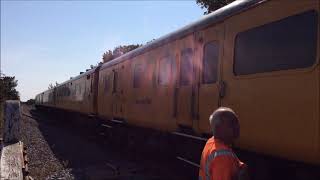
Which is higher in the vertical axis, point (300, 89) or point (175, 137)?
point (300, 89)

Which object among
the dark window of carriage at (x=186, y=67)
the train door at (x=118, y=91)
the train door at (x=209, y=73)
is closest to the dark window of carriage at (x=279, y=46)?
the train door at (x=209, y=73)

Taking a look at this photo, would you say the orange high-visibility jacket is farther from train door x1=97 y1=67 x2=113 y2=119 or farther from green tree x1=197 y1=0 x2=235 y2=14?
green tree x1=197 y1=0 x2=235 y2=14

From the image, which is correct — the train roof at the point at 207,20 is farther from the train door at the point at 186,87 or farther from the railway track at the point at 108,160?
the railway track at the point at 108,160

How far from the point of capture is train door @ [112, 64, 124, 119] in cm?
1421

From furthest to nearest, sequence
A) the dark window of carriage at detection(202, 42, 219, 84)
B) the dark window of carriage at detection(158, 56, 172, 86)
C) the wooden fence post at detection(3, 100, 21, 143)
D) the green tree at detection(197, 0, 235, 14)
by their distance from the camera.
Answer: the green tree at detection(197, 0, 235, 14)
the wooden fence post at detection(3, 100, 21, 143)
the dark window of carriage at detection(158, 56, 172, 86)
the dark window of carriage at detection(202, 42, 219, 84)

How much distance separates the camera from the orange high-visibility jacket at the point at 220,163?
3381 millimetres

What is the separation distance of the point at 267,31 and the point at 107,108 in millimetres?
11123

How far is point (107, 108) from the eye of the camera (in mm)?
16672

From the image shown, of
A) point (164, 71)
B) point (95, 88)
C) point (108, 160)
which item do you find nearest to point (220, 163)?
point (164, 71)

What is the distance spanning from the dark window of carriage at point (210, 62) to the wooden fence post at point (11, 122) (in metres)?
7.10

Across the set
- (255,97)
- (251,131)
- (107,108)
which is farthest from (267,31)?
(107,108)

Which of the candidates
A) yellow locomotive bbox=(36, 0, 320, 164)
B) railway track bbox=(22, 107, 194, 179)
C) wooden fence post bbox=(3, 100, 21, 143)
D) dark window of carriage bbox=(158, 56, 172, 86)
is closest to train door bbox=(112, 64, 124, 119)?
railway track bbox=(22, 107, 194, 179)

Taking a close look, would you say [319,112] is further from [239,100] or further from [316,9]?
[239,100]

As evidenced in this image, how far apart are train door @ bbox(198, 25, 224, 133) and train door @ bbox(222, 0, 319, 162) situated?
13.7 inches
